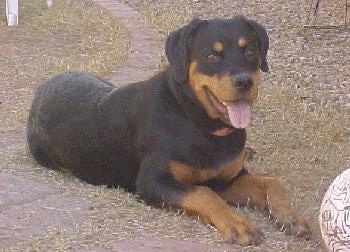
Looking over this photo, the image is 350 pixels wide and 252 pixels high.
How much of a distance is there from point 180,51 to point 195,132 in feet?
1.54

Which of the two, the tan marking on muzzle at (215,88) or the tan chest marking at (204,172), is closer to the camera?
the tan marking on muzzle at (215,88)

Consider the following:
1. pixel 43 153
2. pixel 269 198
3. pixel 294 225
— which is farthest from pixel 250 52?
pixel 43 153

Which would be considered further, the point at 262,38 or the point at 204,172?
the point at 262,38

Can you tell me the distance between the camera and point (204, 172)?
5188 mm

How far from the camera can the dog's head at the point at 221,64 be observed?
4.99 m

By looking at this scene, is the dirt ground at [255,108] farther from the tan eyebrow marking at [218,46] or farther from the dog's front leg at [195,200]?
the tan eyebrow marking at [218,46]

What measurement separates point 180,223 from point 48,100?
1737 millimetres

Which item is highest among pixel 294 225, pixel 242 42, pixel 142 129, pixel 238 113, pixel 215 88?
pixel 242 42

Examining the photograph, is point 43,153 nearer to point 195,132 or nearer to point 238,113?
point 195,132

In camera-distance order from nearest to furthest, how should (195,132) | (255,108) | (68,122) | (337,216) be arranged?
(337,216)
(195,132)
(68,122)
(255,108)

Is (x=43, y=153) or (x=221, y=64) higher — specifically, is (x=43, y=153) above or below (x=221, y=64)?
below

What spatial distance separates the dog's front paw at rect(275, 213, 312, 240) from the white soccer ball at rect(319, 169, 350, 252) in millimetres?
417

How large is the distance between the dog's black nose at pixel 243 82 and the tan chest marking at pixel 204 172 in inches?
19.8

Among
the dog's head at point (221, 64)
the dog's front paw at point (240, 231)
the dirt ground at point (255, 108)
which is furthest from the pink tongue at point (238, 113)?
the dog's front paw at point (240, 231)
